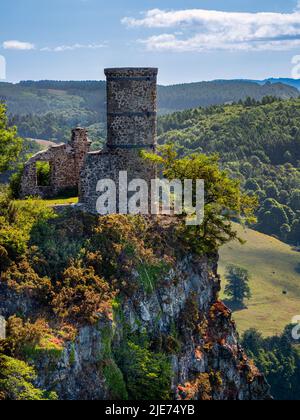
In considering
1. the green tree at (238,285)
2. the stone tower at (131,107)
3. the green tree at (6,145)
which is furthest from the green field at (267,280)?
the green tree at (6,145)

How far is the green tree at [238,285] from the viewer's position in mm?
109562

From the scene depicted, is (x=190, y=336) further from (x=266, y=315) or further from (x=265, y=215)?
(x=265, y=215)

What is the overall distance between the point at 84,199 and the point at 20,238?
5.32 m

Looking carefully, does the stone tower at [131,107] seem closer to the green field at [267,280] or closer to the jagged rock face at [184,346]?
the jagged rock face at [184,346]

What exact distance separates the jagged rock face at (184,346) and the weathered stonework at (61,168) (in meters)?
8.61

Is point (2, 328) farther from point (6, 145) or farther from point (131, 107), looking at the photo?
point (131, 107)

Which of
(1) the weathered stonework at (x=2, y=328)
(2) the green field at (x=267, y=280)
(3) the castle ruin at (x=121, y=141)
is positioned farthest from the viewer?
(2) the green field at (x=267, y=280)

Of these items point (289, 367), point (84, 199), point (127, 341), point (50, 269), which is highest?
point (84, 199)

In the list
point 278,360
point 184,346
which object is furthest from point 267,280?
point 184,346

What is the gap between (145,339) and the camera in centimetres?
Answer: 3656

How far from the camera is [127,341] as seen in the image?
3575 centimetres

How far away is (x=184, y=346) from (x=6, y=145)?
46.9 feet
